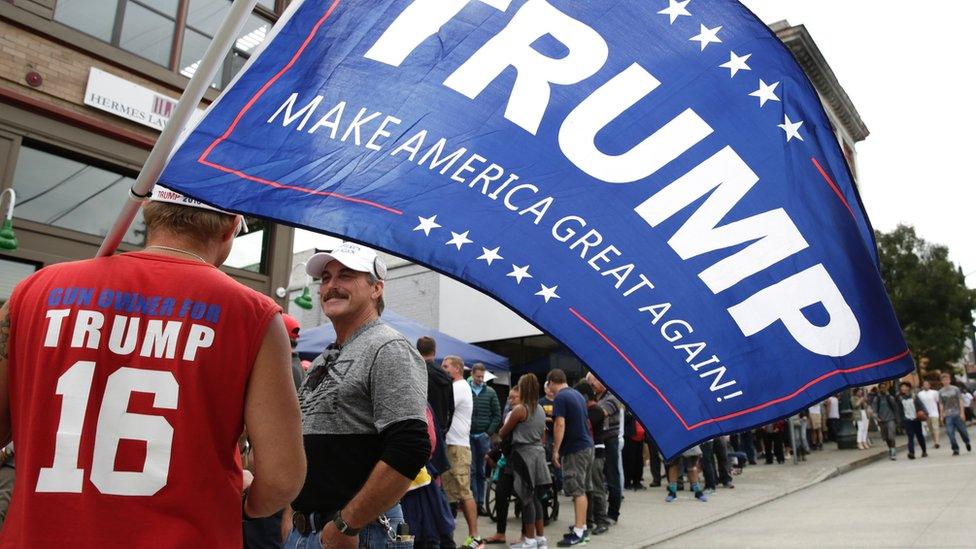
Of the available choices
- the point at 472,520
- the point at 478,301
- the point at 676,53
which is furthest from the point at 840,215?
the point at 478,301

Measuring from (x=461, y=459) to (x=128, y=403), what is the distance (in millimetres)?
5625

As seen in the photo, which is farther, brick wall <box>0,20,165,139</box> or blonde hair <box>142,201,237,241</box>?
brick wall <box>0,20,165,139</box>

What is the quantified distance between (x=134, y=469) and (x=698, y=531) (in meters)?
7.95

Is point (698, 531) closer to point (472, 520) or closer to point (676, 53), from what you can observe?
point (472, 520)

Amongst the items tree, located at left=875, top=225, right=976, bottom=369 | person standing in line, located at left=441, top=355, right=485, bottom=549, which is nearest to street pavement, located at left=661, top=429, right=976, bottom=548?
person standing in line, located at left=441, top=355, right=485, bottom=549

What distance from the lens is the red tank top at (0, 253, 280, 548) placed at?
1459 millimetres

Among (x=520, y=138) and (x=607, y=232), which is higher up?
(x=520, y=138)

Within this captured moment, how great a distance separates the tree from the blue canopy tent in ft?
75.9

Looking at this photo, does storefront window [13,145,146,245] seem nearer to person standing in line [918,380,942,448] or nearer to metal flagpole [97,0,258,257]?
metal flagpole [97,0,258,257]

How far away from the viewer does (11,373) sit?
1584 millimetres

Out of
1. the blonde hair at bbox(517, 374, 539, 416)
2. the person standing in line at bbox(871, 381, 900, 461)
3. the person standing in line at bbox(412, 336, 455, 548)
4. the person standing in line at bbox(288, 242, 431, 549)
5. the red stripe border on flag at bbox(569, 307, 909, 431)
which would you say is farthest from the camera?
the person standing in line at bbox(871, 381, 900, 461)

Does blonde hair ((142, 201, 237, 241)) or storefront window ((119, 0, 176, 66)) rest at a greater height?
storefront window ((119, 0, 176, 66))

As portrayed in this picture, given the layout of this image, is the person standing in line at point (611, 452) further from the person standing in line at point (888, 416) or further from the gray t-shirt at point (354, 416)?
the person standing in line at point (888, 416)

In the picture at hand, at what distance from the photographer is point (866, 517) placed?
323 inches
